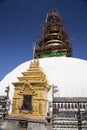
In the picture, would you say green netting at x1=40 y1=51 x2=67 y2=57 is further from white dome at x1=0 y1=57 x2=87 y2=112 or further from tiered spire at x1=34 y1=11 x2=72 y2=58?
white dome at x1=0 y1=57 x2=87 y2=112

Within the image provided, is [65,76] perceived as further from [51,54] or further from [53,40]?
[53,40]

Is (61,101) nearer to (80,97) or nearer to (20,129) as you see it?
(80,97)

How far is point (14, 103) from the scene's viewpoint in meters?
9.34

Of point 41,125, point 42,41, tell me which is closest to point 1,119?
point 41,125

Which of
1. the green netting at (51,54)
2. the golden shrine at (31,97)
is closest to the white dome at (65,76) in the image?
the golden shrine at (31,97)

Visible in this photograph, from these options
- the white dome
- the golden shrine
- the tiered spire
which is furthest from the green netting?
the golden shrine

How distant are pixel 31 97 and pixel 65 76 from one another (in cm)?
221

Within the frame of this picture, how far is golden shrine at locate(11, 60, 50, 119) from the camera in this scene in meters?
8.82

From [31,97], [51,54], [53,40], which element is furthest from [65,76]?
[53,40]

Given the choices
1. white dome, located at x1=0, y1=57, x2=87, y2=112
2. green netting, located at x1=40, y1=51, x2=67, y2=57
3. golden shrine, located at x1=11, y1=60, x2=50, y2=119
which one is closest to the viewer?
golden shrine, located at x1=11, y1=60, x2=50, y2=119

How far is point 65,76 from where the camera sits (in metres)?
9.97

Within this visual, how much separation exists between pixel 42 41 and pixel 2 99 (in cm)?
845

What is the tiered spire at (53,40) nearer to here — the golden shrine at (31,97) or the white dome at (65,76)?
the white dome at (65,76)

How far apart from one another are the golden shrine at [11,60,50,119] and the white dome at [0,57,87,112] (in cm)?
72
